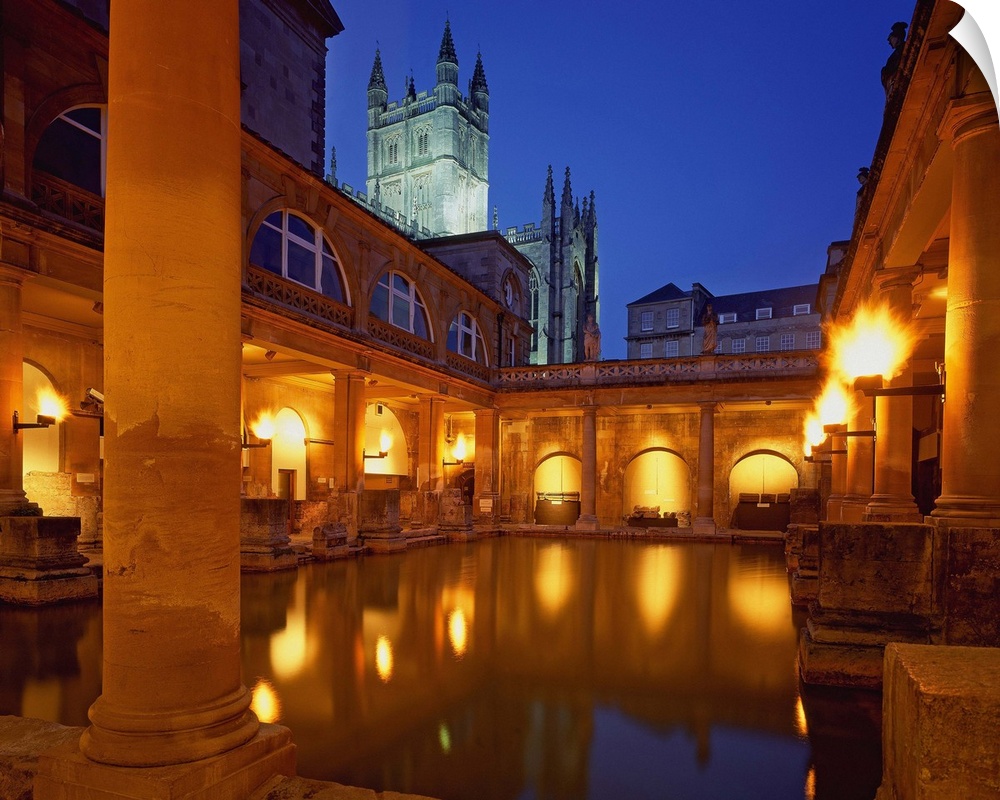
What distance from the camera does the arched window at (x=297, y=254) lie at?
1521cm

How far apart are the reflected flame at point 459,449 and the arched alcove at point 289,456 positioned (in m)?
8.35

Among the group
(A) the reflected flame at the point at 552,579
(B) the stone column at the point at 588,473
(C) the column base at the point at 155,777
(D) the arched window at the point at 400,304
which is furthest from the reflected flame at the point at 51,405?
(B) the stone column at the point at 588,473

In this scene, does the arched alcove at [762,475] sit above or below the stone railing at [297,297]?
below

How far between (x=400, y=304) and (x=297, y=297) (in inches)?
206

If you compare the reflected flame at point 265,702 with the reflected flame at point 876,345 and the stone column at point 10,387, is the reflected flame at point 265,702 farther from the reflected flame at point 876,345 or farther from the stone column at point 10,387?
the stone column at point 10,387

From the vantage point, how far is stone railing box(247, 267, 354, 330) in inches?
575

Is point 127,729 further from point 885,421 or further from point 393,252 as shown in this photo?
point 393,252

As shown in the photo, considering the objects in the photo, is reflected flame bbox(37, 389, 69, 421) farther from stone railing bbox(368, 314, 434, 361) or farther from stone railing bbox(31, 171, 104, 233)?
stone railing bbox(368, 314, 434, 361)

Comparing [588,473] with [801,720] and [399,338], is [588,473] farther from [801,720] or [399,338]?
[801,720]

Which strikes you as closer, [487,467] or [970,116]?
[970,116]

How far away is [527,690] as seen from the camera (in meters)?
5.08

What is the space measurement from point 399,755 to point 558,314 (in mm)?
49508

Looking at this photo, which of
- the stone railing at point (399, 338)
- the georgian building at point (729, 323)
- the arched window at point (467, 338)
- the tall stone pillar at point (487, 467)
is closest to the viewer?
the stone railing at point (399, 338)

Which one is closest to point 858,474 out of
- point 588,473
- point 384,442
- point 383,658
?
point 383,658
